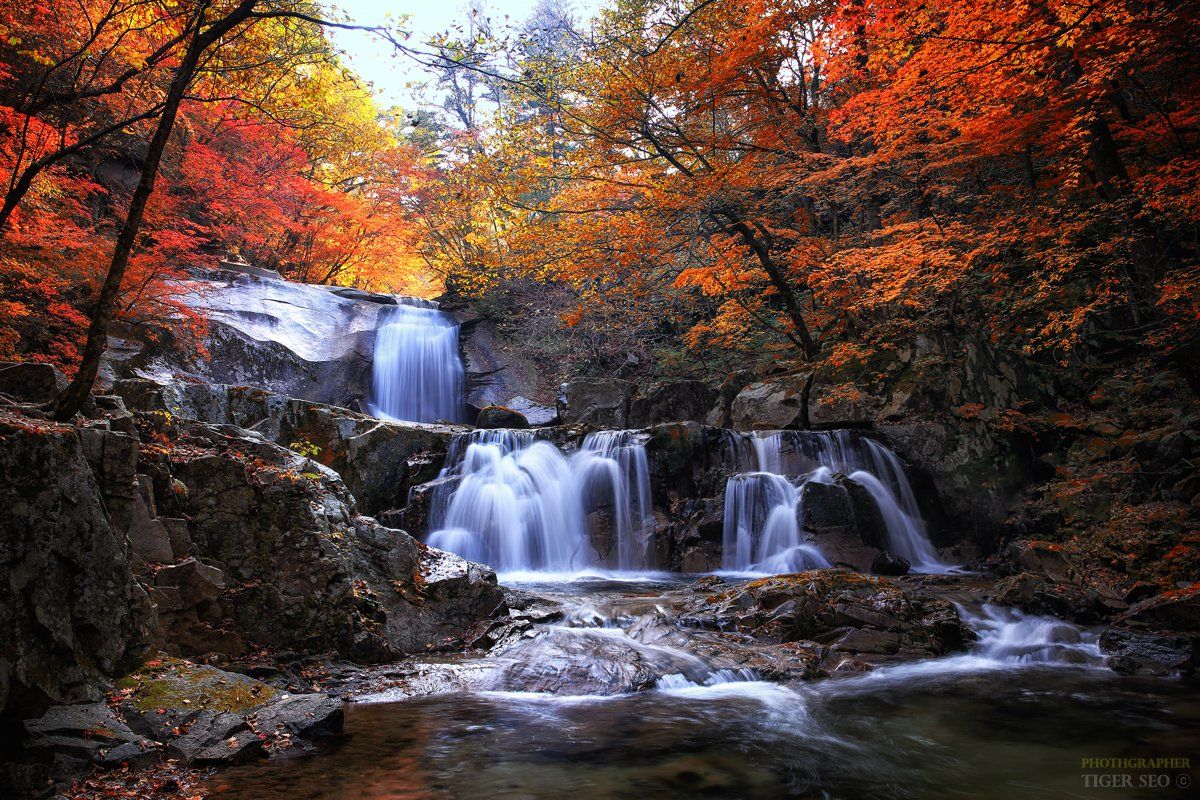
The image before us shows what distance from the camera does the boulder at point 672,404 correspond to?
654 inches

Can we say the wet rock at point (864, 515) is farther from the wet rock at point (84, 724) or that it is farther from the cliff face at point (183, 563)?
the wet rock at point (84, 724)

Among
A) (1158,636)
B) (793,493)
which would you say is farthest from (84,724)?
(793,493)

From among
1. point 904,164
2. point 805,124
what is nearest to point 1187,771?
point 904,164

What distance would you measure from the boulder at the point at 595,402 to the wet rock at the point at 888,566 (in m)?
7.91

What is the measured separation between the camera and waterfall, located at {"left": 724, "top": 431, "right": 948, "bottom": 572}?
1130cm

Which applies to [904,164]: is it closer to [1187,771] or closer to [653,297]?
[653,297]

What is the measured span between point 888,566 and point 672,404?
7467 mm

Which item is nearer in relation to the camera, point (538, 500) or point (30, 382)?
point (30, 382)

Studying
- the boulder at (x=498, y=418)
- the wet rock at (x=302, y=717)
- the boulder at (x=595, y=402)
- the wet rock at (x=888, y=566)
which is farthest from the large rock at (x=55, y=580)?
the boulder at (x=595, y=402)

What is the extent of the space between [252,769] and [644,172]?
39.0 ft

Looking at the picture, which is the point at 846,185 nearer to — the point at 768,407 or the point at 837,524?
the point at 768,407

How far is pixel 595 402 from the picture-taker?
17.8 meters

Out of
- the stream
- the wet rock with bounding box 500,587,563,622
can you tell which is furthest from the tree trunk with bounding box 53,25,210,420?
the wet rock with bounding box 500,587,563,622

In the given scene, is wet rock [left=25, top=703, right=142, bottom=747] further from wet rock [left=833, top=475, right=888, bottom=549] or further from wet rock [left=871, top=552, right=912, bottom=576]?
wet rock [left=833, top=475, right=888, bottom=549]
